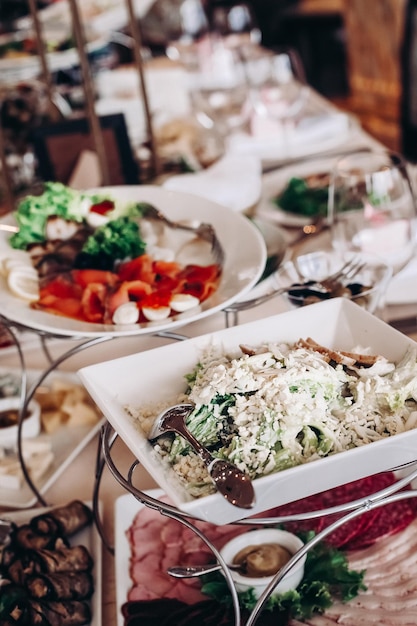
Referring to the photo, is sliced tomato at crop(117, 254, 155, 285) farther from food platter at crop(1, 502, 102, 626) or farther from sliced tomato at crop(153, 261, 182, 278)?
food platter at crop(1, 502, 102, 626)

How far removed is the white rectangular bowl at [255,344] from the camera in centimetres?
57

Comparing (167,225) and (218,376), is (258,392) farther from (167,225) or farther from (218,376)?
(167,225)

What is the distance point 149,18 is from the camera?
14.2 feet

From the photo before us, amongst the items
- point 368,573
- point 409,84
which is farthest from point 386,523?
point 409,84

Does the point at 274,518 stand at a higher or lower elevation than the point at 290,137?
higher

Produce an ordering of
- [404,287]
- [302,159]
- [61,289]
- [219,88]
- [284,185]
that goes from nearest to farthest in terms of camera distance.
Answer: [61,289]
[404,287]
[284,185]
[302,159]
[219,88]

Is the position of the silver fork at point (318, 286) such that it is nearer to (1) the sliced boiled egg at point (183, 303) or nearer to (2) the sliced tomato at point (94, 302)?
(1) the sliced boiled egg at point (183, 303)

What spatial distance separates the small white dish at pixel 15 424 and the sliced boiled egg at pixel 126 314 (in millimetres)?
342

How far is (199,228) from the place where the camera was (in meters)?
1.04

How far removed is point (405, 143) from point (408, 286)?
1.59 m

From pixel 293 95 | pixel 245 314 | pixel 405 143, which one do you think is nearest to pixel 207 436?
pixel 245 314

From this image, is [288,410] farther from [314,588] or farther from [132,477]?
[132,477]

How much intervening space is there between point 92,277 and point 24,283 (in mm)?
90

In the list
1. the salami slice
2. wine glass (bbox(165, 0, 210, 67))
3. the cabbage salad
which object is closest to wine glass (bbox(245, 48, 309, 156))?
wine glass (bbox(165, 0, 210, 67))
